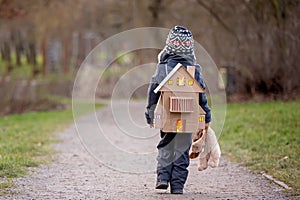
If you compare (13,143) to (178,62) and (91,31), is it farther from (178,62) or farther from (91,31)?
(91,31)

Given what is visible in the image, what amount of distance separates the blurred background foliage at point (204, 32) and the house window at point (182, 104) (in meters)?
11.1

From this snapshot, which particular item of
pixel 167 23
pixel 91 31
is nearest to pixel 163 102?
pixel 167 23

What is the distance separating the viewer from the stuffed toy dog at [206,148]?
6.91 m

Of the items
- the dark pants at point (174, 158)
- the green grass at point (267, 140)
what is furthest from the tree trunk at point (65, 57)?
the dark pants at point (174, 158)

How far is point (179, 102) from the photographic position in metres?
6.44

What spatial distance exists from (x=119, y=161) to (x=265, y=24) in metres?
10.7

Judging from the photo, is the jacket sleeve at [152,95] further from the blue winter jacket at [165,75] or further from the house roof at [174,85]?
the house roof at [174,85]

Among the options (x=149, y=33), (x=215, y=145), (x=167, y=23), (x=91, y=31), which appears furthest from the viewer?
(x=91, y=31)

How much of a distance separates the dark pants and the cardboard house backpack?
0.23 metres

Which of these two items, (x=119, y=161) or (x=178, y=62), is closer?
(x=178, y=62)

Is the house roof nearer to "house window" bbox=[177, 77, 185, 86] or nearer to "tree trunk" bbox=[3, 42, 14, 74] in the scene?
"house window" bbox=[177, 77, 185, 86]

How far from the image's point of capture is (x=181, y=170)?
6.75m

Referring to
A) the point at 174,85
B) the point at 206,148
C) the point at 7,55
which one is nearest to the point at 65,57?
the point at 7,55

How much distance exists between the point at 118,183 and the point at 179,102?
1656 millimetres
